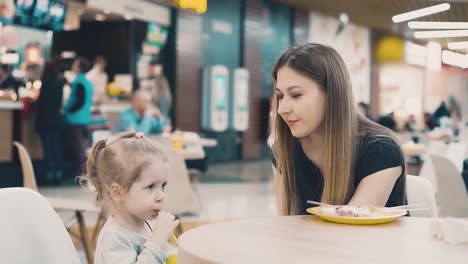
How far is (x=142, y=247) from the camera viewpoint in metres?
1.81

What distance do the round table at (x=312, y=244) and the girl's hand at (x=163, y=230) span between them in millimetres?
193

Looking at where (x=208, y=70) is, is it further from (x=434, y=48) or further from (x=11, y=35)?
(x=434, y=48)

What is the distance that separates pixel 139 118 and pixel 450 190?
155 inches

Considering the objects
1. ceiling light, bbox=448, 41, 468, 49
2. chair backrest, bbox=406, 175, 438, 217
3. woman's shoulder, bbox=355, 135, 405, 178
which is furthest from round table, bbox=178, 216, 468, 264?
ceiling light, bbox=448, 41, 468, 49

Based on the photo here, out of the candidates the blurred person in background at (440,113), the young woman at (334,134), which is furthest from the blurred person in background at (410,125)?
the young woman at (334,134)

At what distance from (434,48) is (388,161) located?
2.68 m

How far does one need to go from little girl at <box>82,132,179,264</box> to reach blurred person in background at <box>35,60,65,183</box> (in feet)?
20.0

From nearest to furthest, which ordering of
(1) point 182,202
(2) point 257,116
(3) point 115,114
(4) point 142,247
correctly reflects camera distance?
(4) point 142,247 < (1) point 182,202 < (3) point 115,114 < (2) point 257,116

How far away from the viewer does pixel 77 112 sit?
8.18m

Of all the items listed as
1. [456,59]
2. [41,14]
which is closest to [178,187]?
[456,59]

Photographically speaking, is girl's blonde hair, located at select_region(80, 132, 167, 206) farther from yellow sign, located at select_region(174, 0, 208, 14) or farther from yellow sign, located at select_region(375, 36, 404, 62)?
yellow sign, located at select_region(375, 36, 404, 62)

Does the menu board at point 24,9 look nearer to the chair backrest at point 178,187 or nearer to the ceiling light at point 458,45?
the chair backrest at point 178,187

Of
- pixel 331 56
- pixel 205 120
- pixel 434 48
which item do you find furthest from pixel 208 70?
pixel 331 56

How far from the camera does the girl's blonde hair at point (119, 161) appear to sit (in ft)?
6.15
